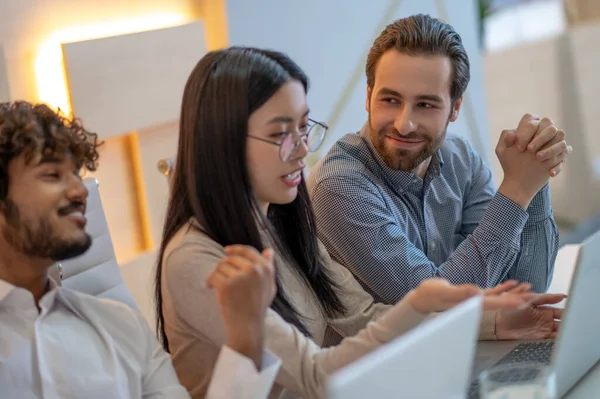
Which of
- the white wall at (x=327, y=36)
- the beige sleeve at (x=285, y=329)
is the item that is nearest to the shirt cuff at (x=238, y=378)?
the beige sleeve at (x=285, y=329)

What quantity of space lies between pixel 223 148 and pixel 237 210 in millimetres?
105

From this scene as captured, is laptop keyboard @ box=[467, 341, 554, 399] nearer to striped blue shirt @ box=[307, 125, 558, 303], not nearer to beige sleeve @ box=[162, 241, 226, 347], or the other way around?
striped blue shirt @ box=[307, 125, 558, 303]

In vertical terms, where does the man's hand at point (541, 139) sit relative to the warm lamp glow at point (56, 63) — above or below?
below

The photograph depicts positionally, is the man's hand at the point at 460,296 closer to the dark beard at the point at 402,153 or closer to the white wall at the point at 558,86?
the dark beard at the point at 402,153

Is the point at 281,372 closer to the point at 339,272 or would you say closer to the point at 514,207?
the point at 339,272

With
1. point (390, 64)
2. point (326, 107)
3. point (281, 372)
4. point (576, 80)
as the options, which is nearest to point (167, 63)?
point (326, 107)

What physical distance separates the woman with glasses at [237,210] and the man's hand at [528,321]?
1.18 feet

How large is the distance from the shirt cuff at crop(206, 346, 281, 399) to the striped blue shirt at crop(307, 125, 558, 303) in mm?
611

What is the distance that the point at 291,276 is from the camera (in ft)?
5.24

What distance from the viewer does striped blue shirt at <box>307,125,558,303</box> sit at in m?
1.79

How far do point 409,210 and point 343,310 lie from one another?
37 centimetres

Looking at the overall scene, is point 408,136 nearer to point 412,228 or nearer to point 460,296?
point 412,228

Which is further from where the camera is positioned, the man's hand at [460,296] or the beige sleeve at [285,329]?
the beige sleeve at [285,329]

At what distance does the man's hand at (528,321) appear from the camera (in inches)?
64.4
